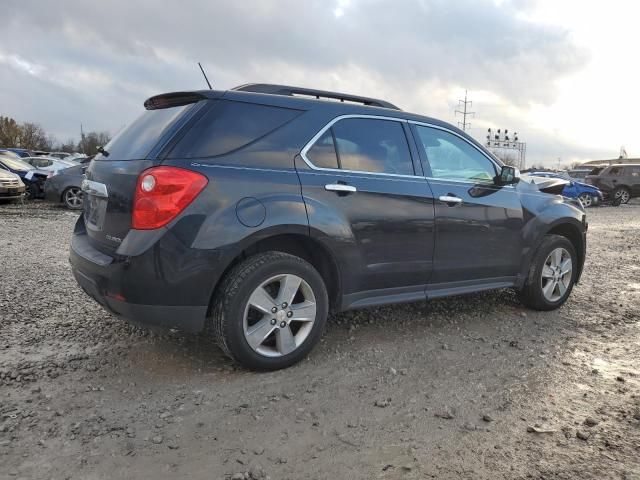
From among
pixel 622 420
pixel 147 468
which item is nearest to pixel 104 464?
pixel 147 468

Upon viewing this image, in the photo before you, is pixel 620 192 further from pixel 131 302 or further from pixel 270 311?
pixel 131 302

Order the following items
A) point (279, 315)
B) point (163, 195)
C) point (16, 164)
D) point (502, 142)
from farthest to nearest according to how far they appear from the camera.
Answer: point (502, 142) < point (16, 164) < point (279, 315) < point (163, 195)

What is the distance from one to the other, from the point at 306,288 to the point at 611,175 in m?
24.9

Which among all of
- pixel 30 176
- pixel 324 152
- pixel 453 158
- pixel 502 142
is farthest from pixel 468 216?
pixel 502 142

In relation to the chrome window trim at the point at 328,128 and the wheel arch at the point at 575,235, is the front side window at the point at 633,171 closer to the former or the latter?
the wheel arch at the point at 575,235

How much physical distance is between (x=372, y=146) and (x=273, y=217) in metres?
1.10

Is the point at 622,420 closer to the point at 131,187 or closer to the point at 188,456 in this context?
the point at 188,456

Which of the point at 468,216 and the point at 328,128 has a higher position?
the point at 328,128

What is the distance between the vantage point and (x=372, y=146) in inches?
156

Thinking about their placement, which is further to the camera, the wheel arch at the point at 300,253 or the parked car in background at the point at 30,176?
the parked car in background at the point at 30,176

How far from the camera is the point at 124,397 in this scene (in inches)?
122

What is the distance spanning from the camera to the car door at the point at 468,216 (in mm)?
4230

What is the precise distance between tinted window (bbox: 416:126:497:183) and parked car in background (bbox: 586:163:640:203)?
74.3ft

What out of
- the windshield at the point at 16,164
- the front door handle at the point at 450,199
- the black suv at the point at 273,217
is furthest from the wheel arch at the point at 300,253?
the windshield at the point at 16,164
